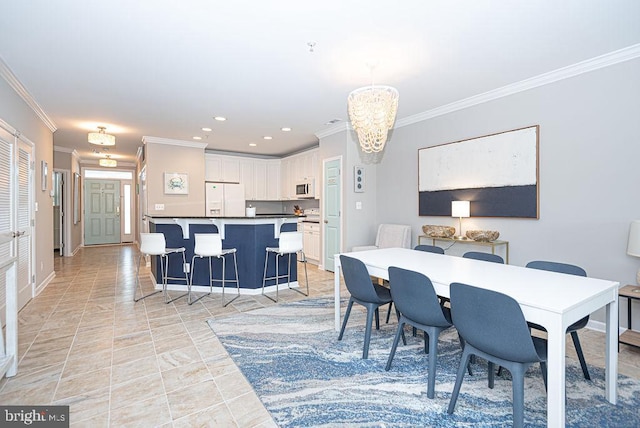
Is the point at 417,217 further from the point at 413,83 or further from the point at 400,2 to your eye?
the point at 400,2

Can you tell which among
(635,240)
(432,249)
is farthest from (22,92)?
(635,240)

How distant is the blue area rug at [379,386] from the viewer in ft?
5.88

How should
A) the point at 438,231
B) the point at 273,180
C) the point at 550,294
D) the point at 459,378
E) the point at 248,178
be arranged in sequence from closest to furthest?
1. the point at 550,294
2. the point at 459,378
3. the point at 438,231
4. the point at 248,178
5. the point at 273,180

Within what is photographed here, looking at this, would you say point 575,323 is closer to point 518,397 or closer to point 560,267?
point 560,267

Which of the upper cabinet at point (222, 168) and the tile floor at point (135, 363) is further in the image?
the upper cabinet at point (222, 168)

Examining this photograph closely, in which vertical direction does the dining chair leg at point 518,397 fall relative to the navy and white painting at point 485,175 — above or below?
below

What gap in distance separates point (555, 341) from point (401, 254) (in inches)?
65.5

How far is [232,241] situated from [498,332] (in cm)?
350

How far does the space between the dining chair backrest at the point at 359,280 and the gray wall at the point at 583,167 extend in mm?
2236

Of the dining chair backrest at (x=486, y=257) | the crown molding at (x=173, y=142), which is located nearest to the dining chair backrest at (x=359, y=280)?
the dining chair backrest at (x=486, y=257)

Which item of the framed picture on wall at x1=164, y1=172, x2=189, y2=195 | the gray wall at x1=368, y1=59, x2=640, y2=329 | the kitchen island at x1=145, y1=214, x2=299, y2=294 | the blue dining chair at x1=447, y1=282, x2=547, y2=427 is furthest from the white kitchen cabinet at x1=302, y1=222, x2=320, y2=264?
the blue dining chair at x1=447, y1=282, x2=547, y2=427

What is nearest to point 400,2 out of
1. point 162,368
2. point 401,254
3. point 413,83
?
point 413,83

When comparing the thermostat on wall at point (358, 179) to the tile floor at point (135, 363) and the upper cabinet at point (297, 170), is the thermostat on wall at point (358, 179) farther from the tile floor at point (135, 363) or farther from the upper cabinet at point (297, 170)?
the tile floor at point (135, 363)

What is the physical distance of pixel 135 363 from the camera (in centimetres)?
242
